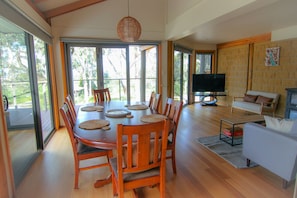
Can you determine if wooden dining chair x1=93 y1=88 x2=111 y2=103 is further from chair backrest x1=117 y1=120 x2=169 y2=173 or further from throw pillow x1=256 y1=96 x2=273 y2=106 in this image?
throw pillow x1=256 y1=96 x2=273 y2=106

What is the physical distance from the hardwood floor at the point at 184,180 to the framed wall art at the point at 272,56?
3.80 m

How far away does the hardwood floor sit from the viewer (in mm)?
2033

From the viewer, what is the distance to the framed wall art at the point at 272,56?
516 cm

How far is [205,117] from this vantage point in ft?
17.0

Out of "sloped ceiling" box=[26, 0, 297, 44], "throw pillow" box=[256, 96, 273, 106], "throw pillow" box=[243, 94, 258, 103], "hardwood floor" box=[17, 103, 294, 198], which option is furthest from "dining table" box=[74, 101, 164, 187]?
"throw pillow" box=[243, 94, 258, 103]

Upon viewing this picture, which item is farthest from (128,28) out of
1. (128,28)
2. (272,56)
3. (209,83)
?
(209,83)

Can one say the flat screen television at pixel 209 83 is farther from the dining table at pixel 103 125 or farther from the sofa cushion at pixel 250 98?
the dining table at pixel 103 125

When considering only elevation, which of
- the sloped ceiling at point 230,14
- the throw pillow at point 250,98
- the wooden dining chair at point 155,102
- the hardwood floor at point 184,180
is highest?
the sloped ceiling at point 230,14

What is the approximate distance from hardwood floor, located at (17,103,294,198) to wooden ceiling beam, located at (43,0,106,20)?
2.64 m

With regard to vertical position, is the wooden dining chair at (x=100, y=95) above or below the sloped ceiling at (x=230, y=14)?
below

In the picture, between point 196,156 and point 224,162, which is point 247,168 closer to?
point 224,162

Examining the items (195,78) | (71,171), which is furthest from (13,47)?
(195,78)

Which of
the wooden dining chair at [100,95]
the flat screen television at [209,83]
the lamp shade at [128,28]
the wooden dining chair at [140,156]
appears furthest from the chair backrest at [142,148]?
the flat screen television at [209,83]

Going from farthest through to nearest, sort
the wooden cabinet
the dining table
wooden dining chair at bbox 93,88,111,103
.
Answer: the wooden cabinet
wooden dining chair at bbox 93,88,111,103
the dining table
